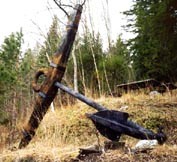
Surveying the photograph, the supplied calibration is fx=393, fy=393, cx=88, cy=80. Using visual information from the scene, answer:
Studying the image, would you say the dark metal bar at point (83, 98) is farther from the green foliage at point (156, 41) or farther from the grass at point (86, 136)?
the green foliage at point (156, 41)

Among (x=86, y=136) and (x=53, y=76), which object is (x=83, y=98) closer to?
(x=53, y=76)

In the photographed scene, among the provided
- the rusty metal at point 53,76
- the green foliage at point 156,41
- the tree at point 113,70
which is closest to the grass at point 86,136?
the rusty metal at point 53,76

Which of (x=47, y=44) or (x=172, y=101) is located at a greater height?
(x=47, y=44)

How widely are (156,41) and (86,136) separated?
14.9 feet

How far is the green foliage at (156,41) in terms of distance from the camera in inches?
320

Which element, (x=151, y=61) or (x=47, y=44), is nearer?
(x=151, y=61)

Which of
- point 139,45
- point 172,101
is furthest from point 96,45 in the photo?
point 172,101

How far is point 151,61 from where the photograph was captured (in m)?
12.3

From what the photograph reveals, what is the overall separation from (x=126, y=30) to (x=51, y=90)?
12744mm

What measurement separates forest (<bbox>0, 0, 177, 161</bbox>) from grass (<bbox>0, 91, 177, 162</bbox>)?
803 mm

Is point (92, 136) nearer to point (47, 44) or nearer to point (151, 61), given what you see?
point (151, 61)

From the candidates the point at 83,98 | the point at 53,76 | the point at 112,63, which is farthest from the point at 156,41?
the point at 83,98

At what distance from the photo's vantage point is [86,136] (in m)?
6.08

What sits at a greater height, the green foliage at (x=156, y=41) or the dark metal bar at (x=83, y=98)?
the green foliage at (x=156, y=41)
